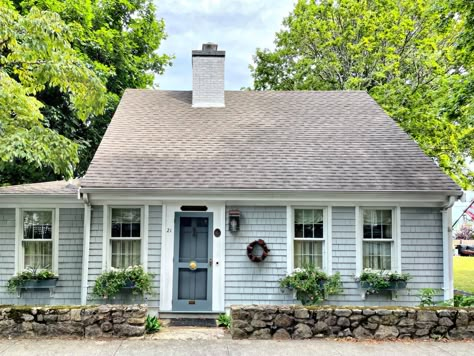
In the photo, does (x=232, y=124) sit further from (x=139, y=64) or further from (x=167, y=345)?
(x=139, y=64)

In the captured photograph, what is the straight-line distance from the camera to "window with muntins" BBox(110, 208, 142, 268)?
25.8 feet

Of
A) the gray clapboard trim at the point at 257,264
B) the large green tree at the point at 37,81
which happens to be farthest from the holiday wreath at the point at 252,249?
the large green tree at the point at 37,81

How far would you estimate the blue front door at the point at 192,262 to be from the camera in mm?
7758

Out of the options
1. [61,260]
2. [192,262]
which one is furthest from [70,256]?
[192,262]

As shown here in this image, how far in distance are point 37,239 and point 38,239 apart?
26 millimetres

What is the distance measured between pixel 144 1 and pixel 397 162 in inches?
550

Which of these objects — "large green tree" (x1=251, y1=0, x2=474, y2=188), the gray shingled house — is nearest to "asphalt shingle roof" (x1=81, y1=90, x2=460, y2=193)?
the gray shingled house

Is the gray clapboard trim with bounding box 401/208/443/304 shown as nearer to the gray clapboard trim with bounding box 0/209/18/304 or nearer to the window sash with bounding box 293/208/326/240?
the window sash with bounding box 293/208/326/240

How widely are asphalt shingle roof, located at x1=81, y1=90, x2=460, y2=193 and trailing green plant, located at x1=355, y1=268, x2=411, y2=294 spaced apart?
166 centimetres

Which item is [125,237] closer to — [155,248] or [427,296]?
[155,248]

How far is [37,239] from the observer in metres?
8.20

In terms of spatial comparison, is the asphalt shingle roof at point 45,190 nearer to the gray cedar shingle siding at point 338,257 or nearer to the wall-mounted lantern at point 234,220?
the wall-mounted lantern at point 234,220

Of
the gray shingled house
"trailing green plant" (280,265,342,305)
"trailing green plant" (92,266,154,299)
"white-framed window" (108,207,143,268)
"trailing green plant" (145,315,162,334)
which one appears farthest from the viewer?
"white-framed window" (108,207,143,268)

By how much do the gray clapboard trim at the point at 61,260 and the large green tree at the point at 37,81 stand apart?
3.67 feet
